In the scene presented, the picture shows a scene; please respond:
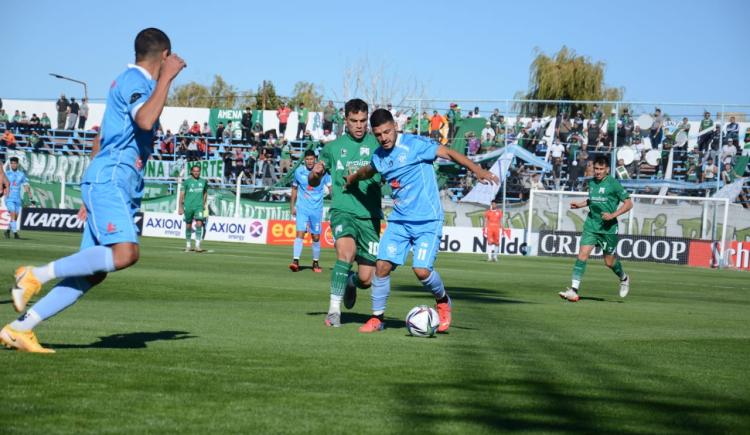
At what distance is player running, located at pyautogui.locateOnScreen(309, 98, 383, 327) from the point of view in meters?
10.5

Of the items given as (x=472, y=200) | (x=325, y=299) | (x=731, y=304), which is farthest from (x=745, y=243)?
(x=325, y=299)

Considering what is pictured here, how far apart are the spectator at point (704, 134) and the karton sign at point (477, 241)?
25.7 feet

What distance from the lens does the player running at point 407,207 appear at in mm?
9758

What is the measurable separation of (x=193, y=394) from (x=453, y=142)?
120 feet

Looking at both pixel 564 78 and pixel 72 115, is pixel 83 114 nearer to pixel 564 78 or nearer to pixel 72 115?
pixel 72 115

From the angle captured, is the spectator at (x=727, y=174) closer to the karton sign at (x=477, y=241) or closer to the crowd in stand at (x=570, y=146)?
the crowd in stand at (x=570, y=146)

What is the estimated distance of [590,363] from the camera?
7891 millimetres

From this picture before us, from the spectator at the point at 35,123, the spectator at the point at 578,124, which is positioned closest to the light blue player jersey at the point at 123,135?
the spectator at the point at 578,124

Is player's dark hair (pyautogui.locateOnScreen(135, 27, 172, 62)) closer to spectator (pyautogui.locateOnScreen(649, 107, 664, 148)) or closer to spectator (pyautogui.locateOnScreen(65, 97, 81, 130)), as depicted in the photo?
spectator (pyautogui.locateOnScreen(649, 107, 664, 148))

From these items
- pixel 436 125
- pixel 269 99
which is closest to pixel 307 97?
pixel 269 99

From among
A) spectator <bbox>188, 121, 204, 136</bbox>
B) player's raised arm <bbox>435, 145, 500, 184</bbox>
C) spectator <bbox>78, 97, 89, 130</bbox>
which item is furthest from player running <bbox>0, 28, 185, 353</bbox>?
spectator <bbox>78, 97, 89, 130</bbox>

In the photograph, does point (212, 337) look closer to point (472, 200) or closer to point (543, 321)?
point (543, 321)

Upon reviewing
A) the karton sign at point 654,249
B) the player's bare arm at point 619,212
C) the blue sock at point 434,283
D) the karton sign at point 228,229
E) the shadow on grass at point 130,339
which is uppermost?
the player's bare arm at point 619,212

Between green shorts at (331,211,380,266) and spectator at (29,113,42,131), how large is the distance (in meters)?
44.7
